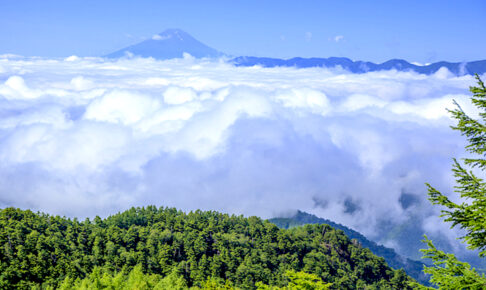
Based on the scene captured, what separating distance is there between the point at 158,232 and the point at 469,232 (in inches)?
2477

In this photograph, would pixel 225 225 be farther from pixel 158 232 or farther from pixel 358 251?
pixel 358 251

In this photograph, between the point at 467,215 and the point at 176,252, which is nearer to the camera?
the point at 467,215

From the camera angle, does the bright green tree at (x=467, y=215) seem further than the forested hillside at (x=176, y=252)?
No

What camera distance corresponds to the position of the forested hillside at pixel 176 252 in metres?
57.6

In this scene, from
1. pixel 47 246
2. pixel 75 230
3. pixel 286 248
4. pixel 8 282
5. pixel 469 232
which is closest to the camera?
pixel 469 232

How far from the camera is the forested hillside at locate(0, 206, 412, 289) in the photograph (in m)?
57.6

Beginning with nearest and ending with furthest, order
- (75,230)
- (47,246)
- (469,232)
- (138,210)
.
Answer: (469,232)
(47,246)
(75,230)
(138,210)

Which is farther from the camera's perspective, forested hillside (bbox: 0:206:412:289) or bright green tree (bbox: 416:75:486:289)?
forested hillside (bbox: 0:206:412:289)

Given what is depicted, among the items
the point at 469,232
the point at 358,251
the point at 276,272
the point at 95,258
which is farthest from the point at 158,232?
the point at 469,232

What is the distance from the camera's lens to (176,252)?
2702 inches

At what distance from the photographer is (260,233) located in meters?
80.6

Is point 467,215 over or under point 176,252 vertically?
under

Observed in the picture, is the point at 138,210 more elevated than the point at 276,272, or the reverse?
the point at 138,210

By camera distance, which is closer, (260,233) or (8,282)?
(8,282)
